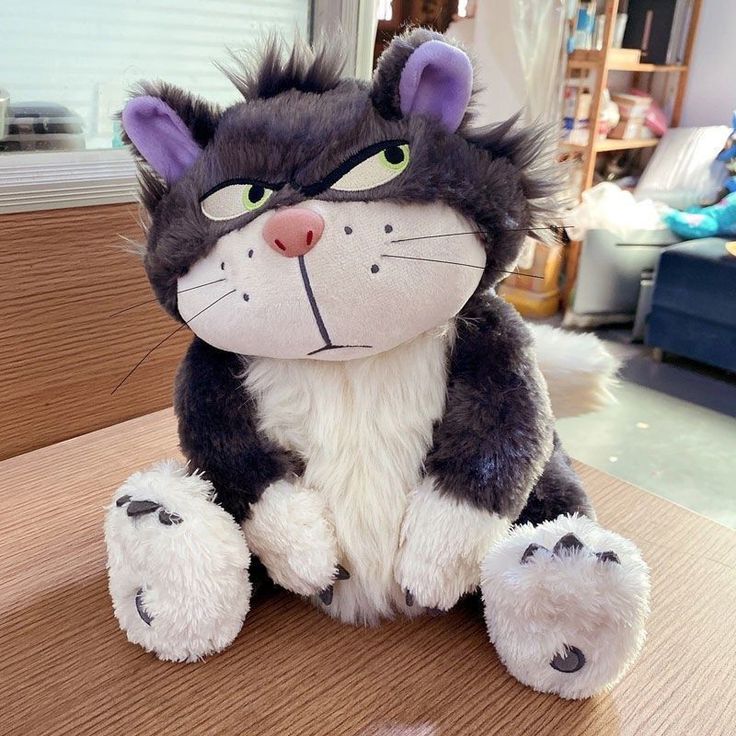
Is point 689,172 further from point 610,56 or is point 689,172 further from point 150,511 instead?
point 150,511

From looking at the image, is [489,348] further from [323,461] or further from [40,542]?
[40,542]

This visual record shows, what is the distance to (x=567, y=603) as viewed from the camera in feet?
1.32

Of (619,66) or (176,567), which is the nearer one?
(176,567)

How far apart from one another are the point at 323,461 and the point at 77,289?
396 millimetres

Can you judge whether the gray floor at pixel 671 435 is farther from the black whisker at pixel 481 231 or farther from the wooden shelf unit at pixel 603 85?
the black whisker at pixel 481 231

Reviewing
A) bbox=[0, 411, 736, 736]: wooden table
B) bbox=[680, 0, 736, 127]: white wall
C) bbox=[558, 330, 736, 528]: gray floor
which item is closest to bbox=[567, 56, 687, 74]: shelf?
bbox=[680, 0, 736, 127]: white wall

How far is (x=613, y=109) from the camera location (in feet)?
7.20

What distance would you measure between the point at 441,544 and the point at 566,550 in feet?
0.24

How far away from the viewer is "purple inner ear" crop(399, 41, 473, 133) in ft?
1.28

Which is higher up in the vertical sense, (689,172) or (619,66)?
(619,66)

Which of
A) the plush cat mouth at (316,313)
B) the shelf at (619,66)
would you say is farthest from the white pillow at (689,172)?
the plush cat mouth at (316,313)

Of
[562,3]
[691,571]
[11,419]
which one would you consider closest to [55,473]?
[11,419]

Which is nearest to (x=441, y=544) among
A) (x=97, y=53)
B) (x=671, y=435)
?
(x=97, y=53)

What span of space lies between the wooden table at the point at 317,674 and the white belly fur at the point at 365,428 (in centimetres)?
7
